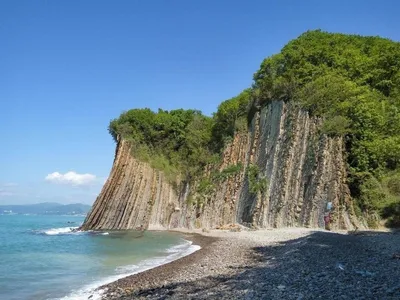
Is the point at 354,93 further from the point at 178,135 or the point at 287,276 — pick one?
the point at 178,135

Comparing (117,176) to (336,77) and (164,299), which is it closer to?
(336,77)

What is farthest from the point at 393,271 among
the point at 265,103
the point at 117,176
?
the point at 117,176

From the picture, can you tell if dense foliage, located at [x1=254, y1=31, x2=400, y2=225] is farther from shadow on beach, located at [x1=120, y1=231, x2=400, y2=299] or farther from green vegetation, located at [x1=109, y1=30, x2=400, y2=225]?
shadow on beach, located at [x1=120, y1=231, x2=400, y2=299]

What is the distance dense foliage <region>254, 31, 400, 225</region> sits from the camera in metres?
26.8

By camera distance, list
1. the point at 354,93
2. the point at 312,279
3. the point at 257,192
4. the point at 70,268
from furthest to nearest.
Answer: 1. the point at 257,192
2. the point at 354,93
3. the point at 70,268
4. the point at 312,279

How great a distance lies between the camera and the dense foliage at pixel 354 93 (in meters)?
26.8

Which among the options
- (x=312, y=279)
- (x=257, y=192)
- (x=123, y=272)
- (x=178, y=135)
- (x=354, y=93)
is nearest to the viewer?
(x=312, y=279)

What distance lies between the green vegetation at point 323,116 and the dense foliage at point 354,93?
64 millimetres

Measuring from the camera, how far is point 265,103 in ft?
135

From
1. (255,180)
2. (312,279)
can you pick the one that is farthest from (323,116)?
(312,279)

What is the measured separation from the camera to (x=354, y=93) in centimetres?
3127

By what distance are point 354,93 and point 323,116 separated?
11.0ft

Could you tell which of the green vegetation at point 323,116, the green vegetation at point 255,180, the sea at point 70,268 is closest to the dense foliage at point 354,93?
the green vegetation at point 323,116

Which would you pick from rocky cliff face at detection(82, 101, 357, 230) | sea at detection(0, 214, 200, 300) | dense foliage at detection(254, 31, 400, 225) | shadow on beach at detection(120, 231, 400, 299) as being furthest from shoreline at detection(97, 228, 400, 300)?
dense foliage at detection(254, 31, 400, 225)
